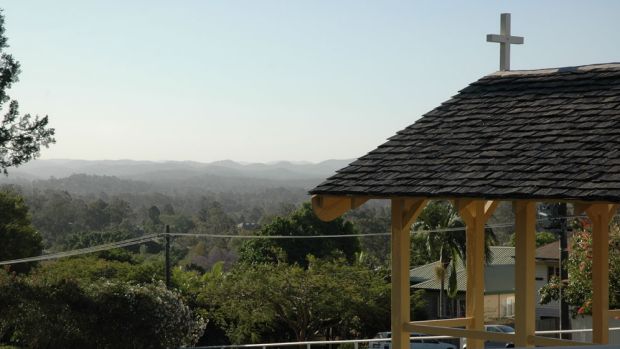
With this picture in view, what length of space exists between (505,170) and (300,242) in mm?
52761

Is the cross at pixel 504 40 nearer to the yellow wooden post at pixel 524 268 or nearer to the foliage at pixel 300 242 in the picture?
the yellow wooden post at pixel 524 268

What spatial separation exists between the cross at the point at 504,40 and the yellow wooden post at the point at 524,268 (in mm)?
3664

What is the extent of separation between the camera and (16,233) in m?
54.1

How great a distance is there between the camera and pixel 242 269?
4778cm

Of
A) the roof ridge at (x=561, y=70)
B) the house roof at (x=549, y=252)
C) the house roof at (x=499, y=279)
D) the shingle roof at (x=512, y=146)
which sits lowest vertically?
the house roof at (x=499, y=279)

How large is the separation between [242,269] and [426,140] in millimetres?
35932

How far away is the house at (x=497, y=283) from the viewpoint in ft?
189

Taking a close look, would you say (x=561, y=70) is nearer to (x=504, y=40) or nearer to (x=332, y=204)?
(x=504, y=40)

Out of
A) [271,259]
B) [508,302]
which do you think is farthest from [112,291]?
[508,302]

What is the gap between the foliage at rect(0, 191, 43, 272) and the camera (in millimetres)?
53500

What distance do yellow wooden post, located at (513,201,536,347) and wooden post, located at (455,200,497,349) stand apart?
5.55 ft

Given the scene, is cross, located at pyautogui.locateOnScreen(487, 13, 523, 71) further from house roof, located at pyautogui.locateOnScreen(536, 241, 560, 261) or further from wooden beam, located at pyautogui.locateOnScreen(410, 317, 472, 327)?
house roof, located at pyautogui.locateOnScreen(536, 241, 560, 261)

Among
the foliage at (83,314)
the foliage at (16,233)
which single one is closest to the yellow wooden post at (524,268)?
the foliage at (83,314)

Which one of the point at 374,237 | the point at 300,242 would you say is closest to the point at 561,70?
the point at 300,242
